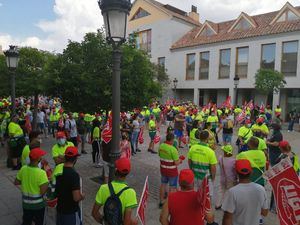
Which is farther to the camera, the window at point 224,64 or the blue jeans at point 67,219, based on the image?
the window at point 224,64

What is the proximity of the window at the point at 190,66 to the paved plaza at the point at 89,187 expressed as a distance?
20543mm

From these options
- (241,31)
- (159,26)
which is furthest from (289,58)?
(159,26)

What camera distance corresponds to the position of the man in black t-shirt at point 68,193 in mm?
4184

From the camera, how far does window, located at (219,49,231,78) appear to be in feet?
98.0

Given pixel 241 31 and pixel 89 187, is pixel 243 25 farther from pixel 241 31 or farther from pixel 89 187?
pixel 89 187

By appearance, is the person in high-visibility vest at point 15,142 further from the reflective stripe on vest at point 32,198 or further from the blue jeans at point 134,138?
the reflective stripe on vest at point 32,198

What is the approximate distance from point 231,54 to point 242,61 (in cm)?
126

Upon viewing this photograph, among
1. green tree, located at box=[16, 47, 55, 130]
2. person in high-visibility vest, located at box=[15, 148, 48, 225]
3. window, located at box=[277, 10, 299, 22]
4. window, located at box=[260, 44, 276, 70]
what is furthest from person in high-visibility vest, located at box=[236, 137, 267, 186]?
window, located at box=[277, 10, 299, 22]

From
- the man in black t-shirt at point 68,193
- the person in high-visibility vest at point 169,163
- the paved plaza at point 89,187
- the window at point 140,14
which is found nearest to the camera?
the man in black t-shirt at point 68,193

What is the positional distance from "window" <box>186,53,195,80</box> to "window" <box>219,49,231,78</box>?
3.47 metres

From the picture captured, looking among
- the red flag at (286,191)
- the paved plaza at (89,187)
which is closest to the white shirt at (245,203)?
the red flag at (286,191)

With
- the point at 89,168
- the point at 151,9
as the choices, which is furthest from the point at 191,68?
the point at 89,168

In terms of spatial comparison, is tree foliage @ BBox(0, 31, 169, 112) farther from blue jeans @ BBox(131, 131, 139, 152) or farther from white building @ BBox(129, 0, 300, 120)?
white building @ BBox(129, 0, 300, 120)

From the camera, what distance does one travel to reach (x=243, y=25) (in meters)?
29.7
